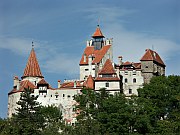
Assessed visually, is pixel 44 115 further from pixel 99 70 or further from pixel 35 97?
pixel 99 70

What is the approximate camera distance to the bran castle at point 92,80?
95.2 meters

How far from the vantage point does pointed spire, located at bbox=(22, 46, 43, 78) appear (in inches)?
4003

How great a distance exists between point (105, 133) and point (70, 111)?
65.9 ft

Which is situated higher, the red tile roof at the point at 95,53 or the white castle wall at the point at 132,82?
the red tile roof at the point at 95,53

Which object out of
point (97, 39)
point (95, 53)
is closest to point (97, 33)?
point (97, 39)

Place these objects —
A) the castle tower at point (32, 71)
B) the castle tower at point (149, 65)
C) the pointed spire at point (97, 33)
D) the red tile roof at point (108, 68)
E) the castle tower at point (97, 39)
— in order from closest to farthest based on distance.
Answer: the red tile roof at point (108, 68), the castle tower at point (149, 65), the castle tower at point (32, 71), the castle tower at point (97, 39), the pointed spire at point (97, 33)

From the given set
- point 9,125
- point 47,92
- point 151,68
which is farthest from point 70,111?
point 9,125

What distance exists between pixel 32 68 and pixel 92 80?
38.8 ft

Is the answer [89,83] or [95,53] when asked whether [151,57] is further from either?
[95,53]

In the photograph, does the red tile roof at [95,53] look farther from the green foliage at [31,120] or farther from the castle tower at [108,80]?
the green foliage at [31,120]

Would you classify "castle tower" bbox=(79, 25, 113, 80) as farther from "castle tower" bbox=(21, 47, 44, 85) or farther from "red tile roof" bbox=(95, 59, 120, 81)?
"castle tower" bbox=(21, 47, 44, 85)

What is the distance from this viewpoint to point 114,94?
92812 mm

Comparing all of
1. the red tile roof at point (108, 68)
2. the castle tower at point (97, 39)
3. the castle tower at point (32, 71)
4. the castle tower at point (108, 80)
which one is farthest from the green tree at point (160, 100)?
the castle tower at point (32, 71)

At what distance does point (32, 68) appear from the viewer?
103m
